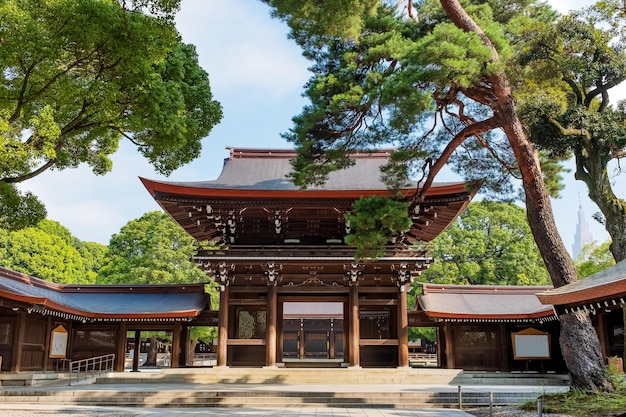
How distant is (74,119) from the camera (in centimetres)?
983

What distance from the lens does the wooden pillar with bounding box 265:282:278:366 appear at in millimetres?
17625

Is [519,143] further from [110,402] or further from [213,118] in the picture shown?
[110,402]

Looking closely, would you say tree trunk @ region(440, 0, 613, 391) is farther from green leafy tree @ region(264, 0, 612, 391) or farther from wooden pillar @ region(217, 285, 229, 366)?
wooden pillar @ region(217, 285, 229, 366)

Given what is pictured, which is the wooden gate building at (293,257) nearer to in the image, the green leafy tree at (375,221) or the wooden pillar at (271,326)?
the wooden pillar at (271,326)

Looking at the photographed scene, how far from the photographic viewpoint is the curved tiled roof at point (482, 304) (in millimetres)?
19797

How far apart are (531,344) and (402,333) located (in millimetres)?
5475

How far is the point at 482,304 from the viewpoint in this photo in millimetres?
21531

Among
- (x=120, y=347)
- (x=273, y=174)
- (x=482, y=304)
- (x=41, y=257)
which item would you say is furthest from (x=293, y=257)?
(x=41, y=257)

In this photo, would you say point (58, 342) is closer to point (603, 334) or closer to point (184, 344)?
point (184, 344)

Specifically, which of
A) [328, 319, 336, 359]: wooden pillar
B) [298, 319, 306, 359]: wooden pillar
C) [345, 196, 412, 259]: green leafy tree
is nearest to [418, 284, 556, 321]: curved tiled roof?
[328, 319, 336, 359]: wooden pillar

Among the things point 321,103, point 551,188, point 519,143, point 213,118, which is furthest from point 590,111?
point 213,118

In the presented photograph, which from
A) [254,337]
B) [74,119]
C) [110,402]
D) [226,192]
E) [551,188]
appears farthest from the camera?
[254,337]

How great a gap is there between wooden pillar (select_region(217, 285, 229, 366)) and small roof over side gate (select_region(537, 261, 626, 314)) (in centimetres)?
1133

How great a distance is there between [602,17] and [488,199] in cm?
524
